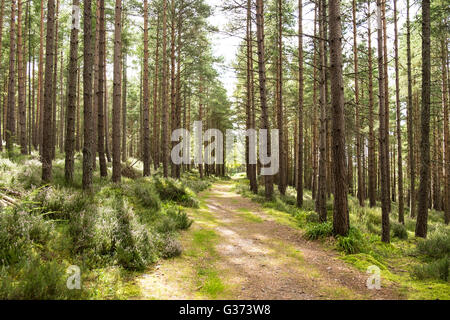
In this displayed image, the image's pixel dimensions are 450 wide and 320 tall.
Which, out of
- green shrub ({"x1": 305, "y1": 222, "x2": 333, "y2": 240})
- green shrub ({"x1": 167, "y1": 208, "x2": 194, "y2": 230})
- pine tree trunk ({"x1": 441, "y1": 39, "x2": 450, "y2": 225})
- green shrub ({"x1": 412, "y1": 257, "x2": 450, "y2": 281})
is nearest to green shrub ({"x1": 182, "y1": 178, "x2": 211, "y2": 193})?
green shrub ({"x1": 167, "y1": 208, "x2": 194, "y2": 230})

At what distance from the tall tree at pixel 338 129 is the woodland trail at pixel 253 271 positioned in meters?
1.05

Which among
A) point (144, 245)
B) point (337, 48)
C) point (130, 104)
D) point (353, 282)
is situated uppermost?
point (130, 104)

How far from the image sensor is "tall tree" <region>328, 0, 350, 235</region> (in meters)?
6.81

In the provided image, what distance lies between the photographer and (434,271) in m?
4.88

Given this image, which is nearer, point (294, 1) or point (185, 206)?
point (185, 206)

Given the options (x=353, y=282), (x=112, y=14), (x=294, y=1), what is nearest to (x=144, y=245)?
(x=353, y=282)

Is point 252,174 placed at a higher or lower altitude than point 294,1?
lower

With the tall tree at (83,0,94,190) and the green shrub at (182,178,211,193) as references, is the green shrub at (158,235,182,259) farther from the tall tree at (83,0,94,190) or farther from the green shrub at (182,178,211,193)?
the green shrub at (182,178,211,193)

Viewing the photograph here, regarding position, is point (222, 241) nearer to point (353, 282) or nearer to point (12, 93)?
point (353, 282)

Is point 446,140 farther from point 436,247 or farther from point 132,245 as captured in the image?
point 132,245

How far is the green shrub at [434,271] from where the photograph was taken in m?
4.81

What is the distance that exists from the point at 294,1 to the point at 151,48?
39.2ft

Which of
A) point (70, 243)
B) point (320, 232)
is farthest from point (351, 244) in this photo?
point (70, 243)

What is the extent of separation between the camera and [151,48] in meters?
20.6
